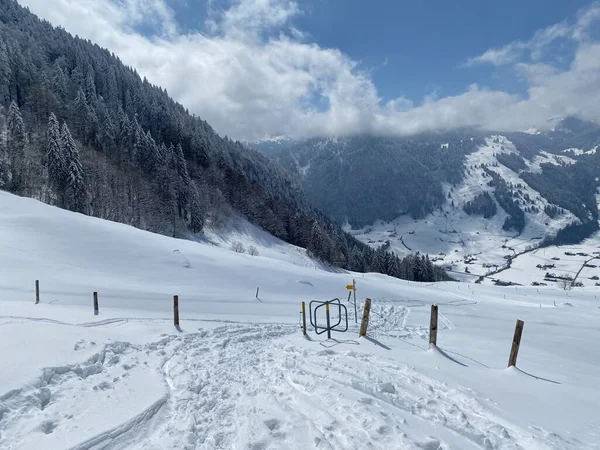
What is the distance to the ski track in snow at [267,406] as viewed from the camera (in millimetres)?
5867

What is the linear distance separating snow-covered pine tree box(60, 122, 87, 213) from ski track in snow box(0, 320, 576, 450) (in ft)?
177

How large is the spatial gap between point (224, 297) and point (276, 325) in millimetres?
8394

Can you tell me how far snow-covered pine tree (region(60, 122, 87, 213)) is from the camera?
5341 cm

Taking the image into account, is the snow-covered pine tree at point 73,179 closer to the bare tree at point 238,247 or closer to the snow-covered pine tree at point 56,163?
the snow-covered pine tree at point 56,163

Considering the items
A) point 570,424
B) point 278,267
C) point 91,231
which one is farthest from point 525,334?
point 91,231

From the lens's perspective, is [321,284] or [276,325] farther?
[321,284]

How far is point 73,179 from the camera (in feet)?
175

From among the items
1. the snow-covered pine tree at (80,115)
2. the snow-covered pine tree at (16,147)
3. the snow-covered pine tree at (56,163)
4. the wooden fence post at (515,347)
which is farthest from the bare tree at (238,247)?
the wooden fence post at (515,347)

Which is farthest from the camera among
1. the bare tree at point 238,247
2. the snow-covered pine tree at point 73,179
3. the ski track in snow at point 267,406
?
the bare tree at point 238,247

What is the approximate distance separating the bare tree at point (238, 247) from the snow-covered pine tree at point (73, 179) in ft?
87.4

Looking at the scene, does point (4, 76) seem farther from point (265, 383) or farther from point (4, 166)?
point (265, 383)

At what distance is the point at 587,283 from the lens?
147250 millimetres

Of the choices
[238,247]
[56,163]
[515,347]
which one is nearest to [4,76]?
[56,163]

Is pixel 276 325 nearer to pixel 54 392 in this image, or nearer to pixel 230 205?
pixel 54 392
